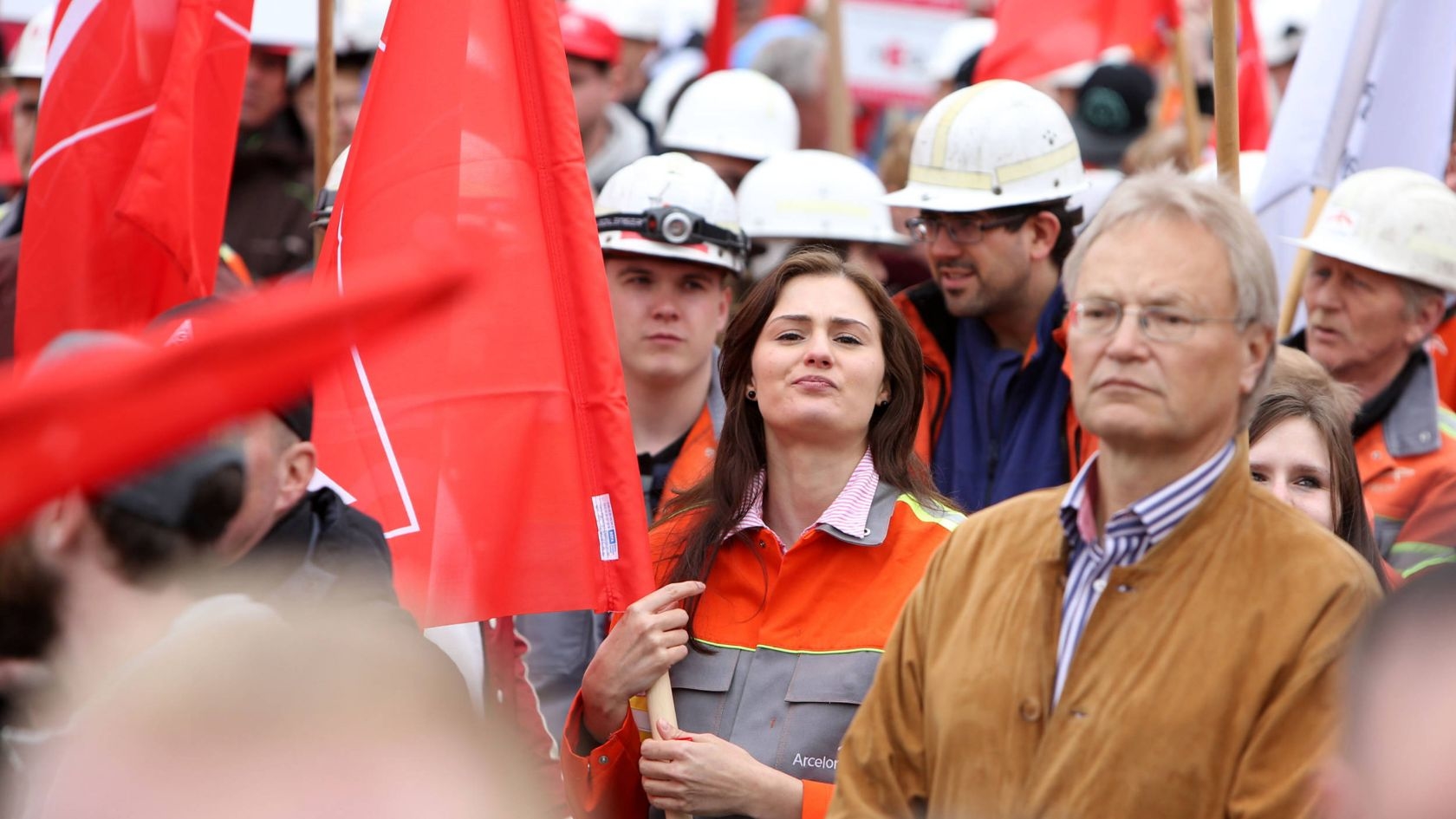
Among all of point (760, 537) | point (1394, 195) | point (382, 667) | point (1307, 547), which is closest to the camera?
point (382, 667)

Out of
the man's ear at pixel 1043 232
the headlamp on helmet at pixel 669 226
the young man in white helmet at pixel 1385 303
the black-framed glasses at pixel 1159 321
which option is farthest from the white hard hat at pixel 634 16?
the black-framed glasses at pixel 1159 321

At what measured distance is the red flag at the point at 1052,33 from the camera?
291 inches

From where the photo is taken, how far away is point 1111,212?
300 cm

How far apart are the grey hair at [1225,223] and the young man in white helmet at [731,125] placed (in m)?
4.92

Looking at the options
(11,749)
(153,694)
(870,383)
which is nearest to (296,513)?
(11,749)

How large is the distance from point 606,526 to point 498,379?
0.41 metres

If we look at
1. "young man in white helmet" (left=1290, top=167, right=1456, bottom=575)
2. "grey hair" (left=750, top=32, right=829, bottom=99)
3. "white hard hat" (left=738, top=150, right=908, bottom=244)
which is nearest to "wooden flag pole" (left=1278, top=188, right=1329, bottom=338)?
"young man in white helmet" (left=1290, top=167, right=1456, bottom=575)

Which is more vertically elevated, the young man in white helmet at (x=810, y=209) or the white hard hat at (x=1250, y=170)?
the white hard hat at (x=1250, y=170)

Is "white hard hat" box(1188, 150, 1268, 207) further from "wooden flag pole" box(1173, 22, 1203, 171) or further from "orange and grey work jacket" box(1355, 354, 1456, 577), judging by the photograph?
"orange and grey work jacket" box(1355, 354, 1456, 577)

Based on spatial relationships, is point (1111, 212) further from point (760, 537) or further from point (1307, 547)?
point (760, 537)

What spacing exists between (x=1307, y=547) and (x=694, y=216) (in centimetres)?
296

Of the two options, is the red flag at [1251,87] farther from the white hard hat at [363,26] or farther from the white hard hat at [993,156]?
the white hard hat at [363,26]

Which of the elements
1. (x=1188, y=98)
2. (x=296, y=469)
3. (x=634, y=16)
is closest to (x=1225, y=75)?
(x=296, y=469)

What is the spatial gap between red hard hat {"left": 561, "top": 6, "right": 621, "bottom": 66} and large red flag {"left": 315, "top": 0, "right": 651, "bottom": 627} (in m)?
3.75
